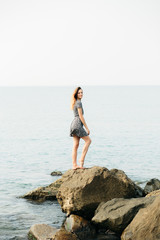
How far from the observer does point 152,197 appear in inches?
539

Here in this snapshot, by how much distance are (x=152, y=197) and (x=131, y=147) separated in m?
30.4

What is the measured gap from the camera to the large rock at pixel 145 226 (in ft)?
38.0

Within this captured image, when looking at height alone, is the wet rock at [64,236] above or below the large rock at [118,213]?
below

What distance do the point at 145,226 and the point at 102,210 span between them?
7.12ft

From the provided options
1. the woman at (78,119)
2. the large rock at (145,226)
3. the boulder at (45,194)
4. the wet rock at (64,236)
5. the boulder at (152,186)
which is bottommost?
the wet rock at (64,236)

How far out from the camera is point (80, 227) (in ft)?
44.6

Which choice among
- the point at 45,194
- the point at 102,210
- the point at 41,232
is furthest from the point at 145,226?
the point at 45,194

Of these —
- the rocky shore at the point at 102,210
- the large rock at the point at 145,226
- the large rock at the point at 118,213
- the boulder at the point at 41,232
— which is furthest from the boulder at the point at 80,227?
the large rock at the point at 145,226

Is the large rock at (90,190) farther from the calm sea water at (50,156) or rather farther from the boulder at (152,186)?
the boulder at (152,186)

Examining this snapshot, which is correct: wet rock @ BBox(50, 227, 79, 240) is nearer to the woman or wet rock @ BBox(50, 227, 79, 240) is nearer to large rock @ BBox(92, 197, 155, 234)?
large rock @ BBox(92, 197, 155, 234)

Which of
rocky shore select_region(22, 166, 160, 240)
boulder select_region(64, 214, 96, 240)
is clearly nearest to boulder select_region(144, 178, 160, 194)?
rocky shore select_region(22, 166, 160, 240)

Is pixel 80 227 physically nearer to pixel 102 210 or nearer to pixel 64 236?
pixel 102 210

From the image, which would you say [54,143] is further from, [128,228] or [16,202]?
[128,228]

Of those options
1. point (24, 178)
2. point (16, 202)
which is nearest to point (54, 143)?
point (24, 178)
